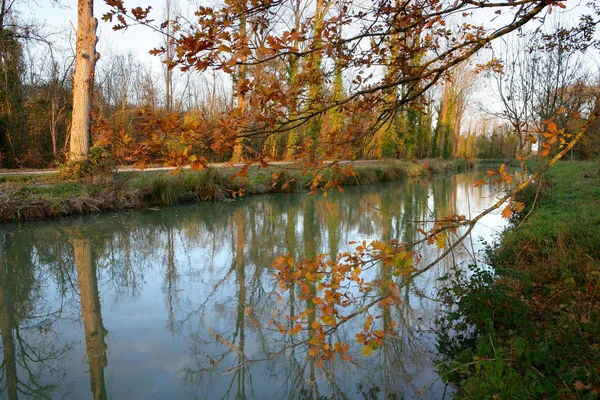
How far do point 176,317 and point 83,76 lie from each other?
8224 millimetres

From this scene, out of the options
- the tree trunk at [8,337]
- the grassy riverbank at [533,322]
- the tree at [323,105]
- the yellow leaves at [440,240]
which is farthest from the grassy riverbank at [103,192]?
the yellow leaves at [440,240]

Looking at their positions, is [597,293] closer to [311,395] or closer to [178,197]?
[311,395]

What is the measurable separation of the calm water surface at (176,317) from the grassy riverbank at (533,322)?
13.0 inches

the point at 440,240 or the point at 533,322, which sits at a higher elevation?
the point at 440,240

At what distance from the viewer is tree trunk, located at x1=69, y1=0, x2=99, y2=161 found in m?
Answer: 10.1

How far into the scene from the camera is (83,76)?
10305mm

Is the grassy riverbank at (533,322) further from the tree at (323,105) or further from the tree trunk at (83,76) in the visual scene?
the tree trunk at (83,76)

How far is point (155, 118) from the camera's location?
208cm

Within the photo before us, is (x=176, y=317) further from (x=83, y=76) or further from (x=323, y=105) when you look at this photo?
(x=83, y=76)

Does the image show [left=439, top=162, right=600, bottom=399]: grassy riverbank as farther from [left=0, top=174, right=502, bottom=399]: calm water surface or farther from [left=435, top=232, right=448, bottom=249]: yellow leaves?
[left=435, top=232, right=448, bottom=249]: yellow leaves

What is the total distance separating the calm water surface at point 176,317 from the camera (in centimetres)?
304

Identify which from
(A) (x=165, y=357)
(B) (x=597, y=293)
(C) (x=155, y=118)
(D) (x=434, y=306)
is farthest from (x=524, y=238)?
(C) (x=155, y=118)

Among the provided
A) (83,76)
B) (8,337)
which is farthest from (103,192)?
(8,337)

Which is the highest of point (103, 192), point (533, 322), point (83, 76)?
point (83, 76)
